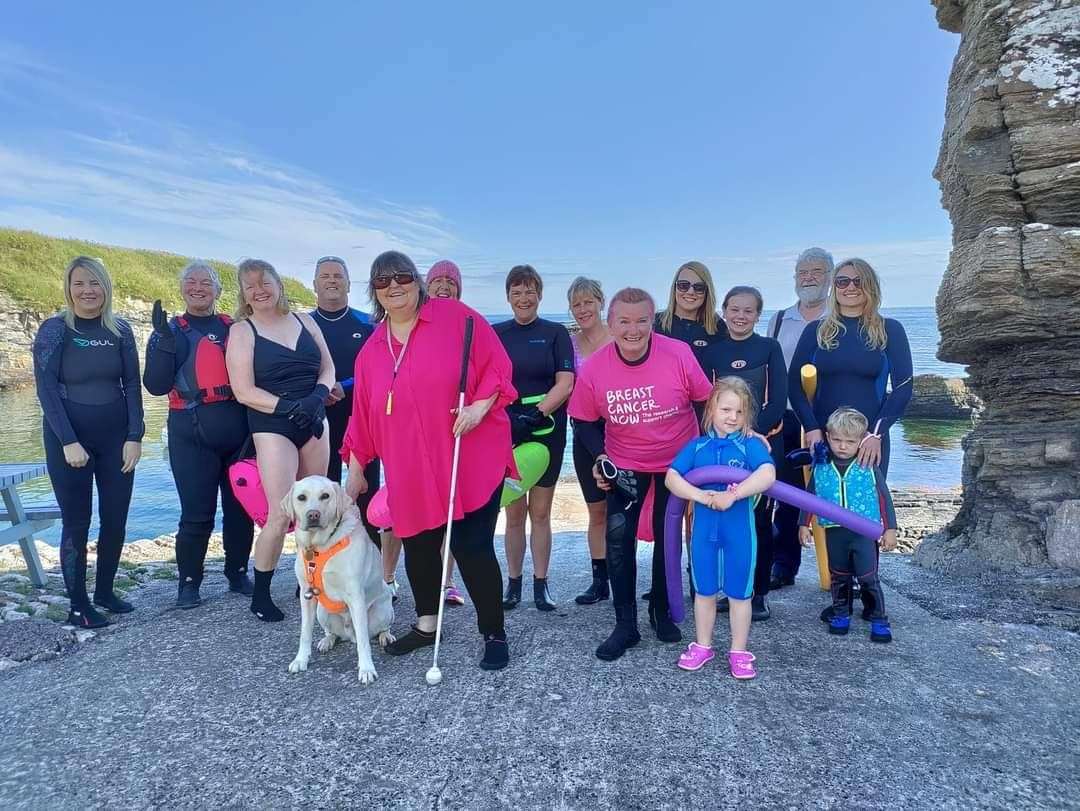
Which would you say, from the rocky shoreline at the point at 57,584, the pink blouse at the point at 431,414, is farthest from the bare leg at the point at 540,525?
the rocky shoreline at the point at 57,584

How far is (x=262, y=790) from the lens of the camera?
9.93 feet

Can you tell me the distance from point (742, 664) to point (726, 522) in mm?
846

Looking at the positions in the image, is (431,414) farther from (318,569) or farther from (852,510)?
(852,510)

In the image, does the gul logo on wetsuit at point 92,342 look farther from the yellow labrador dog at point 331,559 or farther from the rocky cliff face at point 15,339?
the rocky cliff face at point 15,339

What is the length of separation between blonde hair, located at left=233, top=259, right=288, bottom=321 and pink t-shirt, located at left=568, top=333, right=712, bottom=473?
241 centimetres

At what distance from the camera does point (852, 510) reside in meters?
4.44

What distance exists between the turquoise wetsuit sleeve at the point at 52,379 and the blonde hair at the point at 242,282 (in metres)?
1.23

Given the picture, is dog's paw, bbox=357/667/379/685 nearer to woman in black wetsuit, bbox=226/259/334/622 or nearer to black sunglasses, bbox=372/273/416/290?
woman in black wetsuit, bbox=226/259/334/622

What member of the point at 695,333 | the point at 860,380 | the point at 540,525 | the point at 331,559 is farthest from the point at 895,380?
the point at 331,559

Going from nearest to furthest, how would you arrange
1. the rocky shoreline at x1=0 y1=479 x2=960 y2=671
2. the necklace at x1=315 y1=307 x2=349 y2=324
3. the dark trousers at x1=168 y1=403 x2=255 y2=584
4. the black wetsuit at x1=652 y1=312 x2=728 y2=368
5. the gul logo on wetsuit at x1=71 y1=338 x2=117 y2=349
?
1. the rocky shoreline at x1=0 y1=479 x2=960 y2=671
2. the gul logo on wetsuit at x1=71 y1=338 x2=117 y2=349
3. the black wetsuit at x1=652 y1=312 x2=728 y2=368
4. the dark trousers at x1=168 y1=403 x2=255 y2=584
5. the necklace at x1=315 y1=307 x2=349 y2=324

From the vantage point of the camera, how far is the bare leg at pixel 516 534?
5.38m

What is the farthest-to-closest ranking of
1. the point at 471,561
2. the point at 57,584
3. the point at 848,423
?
the point at 57,584
the point at 848,423
the point at 471,561

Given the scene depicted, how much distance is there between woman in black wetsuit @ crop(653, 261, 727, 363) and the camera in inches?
193

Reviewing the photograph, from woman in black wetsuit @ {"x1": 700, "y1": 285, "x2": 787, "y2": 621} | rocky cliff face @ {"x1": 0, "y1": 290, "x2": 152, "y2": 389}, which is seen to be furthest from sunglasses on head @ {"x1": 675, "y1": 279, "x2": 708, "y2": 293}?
rocky cliff face @ {"x1": 0, "y1": 290, "x2": 152, "y2": 389}
